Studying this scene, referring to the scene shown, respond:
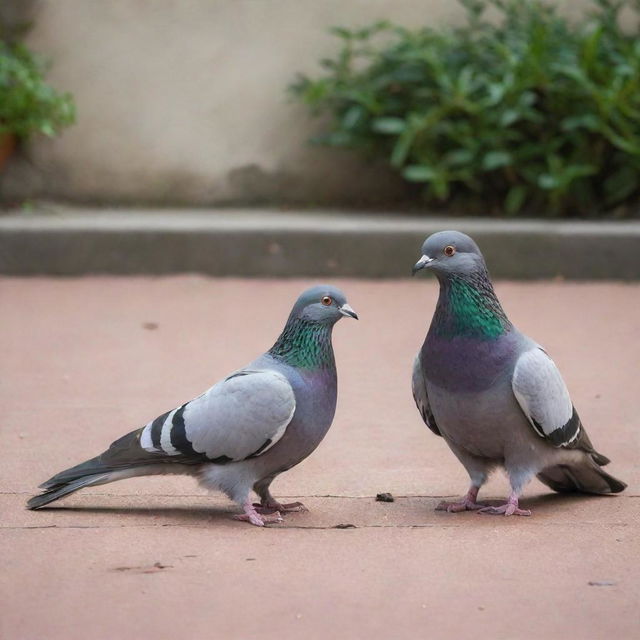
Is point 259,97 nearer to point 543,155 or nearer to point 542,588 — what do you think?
point 543,155

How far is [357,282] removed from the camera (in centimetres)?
819

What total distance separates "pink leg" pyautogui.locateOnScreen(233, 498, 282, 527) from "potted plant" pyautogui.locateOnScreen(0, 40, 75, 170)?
5.14 metres

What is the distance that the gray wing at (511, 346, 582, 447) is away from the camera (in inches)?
154

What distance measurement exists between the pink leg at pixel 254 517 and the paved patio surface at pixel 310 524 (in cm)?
A: 6

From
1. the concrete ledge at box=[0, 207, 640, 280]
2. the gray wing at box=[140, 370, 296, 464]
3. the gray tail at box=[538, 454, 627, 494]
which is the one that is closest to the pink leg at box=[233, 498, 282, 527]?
the gray wing at box=[140, 370, 296, 464]

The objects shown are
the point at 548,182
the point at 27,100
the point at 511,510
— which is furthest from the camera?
the point at 27,100

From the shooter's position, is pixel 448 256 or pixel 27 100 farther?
pixel 27 100

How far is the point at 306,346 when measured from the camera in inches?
155

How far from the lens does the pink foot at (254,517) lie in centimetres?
386

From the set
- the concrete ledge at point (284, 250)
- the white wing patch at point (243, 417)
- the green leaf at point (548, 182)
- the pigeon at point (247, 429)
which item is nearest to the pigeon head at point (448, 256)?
the pigeon at point (247, 429)

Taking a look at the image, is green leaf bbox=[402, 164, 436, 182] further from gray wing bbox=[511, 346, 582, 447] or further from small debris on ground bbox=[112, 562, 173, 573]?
small debris on ground bbox=[112, 562, 173, 573]

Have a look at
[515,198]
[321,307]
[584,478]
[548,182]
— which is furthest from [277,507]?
[515,198]

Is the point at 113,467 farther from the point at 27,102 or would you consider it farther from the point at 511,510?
the point at 27,102

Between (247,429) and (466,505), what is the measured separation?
0.79 m
